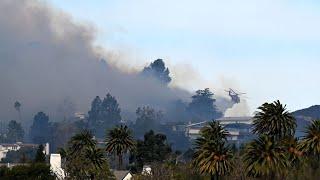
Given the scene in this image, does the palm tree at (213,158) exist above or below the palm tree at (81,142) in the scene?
below

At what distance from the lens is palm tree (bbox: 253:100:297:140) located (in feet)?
540

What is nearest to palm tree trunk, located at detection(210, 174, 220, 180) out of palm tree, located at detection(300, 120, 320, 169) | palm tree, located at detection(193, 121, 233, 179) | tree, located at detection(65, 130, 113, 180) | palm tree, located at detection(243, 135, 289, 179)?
palm tree, located at detection(193, 121, 233, 179)

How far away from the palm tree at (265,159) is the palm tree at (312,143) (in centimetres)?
1710

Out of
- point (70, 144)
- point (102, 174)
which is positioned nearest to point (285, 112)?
point (102, 174)

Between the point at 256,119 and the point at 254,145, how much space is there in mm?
26199

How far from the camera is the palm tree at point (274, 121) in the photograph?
540 feet

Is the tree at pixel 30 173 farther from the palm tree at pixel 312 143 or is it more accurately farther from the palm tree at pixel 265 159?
the palm tree at pixel 312 143

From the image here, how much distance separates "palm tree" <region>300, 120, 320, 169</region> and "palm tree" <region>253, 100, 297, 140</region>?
13.4 ft

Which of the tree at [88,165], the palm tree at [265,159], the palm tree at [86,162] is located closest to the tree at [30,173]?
the palm tree at [86,162]

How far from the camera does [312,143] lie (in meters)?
162

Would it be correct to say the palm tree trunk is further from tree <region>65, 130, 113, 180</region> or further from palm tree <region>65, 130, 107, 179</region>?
palm tree <region>65, 130, 107, 179</region>

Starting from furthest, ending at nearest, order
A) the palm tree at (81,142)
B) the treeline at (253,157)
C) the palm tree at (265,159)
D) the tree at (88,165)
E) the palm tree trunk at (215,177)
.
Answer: the palm tree at (81,142) < the tree at (88,165) < the palm tree trunk at (215,177) < the treeline at (253,157) < the palm tree at (265,159)

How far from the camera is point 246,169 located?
146125 millimetres

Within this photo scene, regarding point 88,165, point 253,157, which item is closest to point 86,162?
point 88,165
